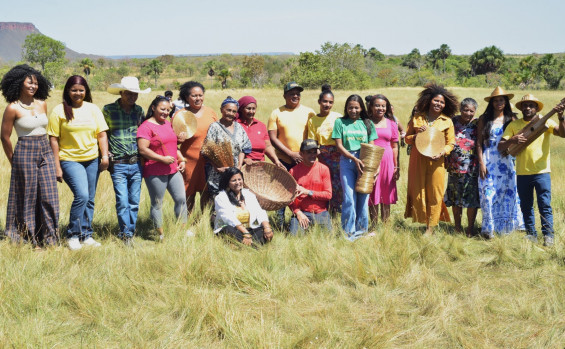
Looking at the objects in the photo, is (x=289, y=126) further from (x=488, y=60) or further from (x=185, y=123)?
(x=488, y=60)

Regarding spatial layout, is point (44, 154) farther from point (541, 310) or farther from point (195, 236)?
point (541, 310)

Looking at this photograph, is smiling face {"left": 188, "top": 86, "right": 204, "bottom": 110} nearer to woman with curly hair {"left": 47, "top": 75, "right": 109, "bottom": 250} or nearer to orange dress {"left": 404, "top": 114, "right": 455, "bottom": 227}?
woman with curly hair {"left": 47, "top": 75, "right": 109, "bottom": 250}

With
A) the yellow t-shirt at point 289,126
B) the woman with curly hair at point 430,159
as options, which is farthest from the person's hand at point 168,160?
the woman with curly hair at point 430,159

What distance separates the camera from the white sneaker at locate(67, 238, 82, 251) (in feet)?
16.7

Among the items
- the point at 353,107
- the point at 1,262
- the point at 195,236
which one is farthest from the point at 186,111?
the point at 1,262

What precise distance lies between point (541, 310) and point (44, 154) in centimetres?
483

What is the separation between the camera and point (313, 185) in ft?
18.8

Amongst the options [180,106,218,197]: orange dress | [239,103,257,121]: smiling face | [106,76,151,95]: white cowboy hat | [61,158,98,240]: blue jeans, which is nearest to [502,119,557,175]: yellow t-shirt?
[239,103,257,121]: smiling face

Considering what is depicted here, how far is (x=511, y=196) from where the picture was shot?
5.73m

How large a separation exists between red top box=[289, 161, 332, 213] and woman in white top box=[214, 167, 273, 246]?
58cm

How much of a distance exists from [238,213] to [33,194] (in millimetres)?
2125

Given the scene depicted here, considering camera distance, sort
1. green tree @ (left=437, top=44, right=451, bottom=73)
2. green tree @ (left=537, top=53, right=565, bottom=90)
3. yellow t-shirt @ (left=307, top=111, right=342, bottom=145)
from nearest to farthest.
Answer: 1. yellow t-shirt @ (left=307, top=111, right=342, bottom=145)
2. green tree @ (left=537, top=53, right=565, bottom=90)
3. green tree @ (left=437, top=44, right=451, bottom=73)

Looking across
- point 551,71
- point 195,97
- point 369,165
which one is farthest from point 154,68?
point 369,165

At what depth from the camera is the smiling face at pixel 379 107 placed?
5621 millimetres
